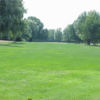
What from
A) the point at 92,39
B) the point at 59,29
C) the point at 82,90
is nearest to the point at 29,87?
the point at 82,90

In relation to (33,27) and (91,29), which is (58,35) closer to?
(33,27)

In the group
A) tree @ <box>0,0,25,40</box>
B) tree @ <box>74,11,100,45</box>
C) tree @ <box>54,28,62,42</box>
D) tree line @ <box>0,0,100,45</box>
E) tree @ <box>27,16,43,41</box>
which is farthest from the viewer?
tree @ <box>54,28,62,42</box>

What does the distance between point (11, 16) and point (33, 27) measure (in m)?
65.9

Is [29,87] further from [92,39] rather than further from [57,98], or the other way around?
[92,39]

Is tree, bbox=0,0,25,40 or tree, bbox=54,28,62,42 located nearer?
tree, bbox=0,0,25,40

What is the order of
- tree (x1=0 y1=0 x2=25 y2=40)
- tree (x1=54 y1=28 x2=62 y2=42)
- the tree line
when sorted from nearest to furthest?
tree (x1=0 y1=0 x2=25 y2=40) < the tree line < tree (x1=54 y1=28 x2=62 y2=42)

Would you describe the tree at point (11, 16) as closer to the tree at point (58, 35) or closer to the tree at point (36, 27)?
the tree at point (36, 27)

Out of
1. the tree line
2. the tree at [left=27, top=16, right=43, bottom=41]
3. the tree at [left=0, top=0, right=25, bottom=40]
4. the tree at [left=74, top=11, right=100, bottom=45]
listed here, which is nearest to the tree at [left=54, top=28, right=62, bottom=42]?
the tree line

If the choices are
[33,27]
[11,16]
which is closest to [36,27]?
[33,27]

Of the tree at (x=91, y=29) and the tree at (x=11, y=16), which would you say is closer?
the tree at (x=11, y=16)

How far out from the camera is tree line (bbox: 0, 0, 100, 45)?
2747 cm

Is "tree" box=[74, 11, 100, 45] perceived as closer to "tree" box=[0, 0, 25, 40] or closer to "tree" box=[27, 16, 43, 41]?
"tree" box=[27, 16, 43, 41]

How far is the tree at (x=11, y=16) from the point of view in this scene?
2666cm

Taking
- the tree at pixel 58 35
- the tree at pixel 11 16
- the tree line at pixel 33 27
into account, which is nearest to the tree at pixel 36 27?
the tree line at pixel 33 27
